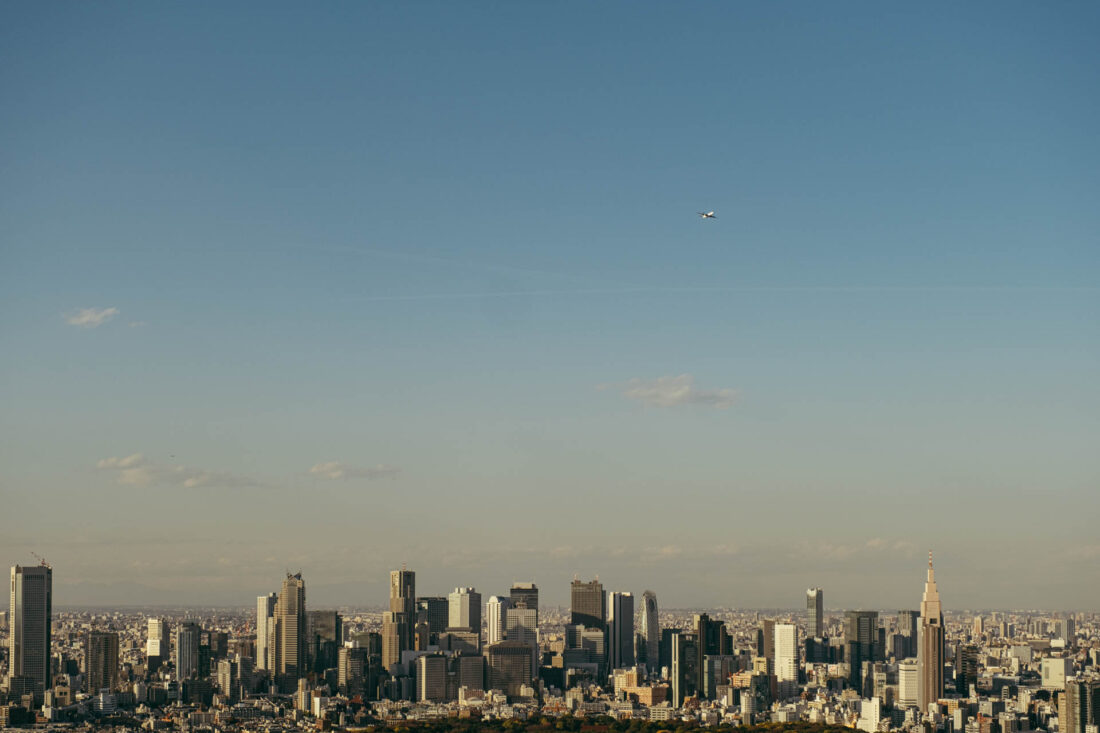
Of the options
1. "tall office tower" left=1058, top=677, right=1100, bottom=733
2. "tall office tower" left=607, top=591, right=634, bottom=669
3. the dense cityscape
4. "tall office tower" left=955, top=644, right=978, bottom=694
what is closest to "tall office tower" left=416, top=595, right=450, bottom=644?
the dense cityscape

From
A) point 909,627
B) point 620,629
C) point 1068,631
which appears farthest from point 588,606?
point 1068,631

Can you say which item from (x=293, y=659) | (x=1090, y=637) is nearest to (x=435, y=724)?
(x=293, y=659)

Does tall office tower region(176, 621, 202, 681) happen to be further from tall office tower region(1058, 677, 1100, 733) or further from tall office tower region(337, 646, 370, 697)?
tall office tower region(1058, 677, 1100, 733)

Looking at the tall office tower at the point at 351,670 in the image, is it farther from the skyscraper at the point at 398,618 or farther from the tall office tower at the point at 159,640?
the tall office tower at the point at 159,640

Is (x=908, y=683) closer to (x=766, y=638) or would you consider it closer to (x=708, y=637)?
(x=708, y=637)

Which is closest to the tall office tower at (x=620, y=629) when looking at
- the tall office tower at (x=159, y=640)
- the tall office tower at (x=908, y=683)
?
the tall office tower at (x=908, y=683)

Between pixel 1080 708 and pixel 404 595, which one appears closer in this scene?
pixel 1080 708

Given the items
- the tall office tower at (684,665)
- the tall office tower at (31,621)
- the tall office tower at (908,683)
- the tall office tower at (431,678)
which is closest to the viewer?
the tall office tower at (908,683)
